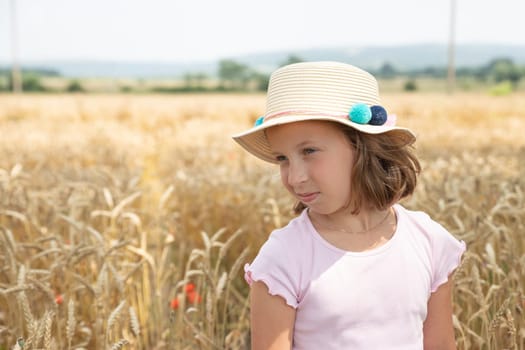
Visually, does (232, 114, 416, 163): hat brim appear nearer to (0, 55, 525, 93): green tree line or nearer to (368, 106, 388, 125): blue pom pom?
(368, 106, 388, 125): blue pom pom

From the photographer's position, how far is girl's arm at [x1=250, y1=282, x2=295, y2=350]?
1504 millimetres

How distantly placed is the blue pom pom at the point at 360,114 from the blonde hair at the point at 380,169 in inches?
1.2

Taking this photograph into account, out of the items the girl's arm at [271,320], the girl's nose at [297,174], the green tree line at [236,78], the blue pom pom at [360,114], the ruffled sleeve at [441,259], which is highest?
the blue pom pom at [360,114]

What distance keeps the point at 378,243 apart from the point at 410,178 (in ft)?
0.66

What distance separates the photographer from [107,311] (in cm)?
243

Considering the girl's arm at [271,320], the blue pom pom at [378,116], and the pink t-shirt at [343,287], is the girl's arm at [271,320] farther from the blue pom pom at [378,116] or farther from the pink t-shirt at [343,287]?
the blue pom pom at [378,116]

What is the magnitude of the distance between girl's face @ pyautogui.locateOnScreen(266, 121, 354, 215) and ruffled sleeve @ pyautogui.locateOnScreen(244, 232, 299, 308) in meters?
0.13

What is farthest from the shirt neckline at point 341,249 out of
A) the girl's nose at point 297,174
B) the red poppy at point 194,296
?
the red poppy at point 194,296

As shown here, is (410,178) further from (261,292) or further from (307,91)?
(261,292)

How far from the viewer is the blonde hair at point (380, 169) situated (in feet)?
5.31

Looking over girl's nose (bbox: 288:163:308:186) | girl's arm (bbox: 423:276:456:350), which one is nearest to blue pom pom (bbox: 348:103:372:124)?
girl's nose (bbox: 288:163:308:186)

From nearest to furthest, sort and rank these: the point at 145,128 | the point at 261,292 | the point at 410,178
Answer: the point at 261,292 → the point at 410,178 → the point at 145,128

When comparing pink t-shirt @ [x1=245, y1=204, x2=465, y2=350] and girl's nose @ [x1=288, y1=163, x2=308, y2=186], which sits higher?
girl's nose @ [x1=288, y1=163, x2=308, y2=186]

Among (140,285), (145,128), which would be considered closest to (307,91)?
(140,285)
